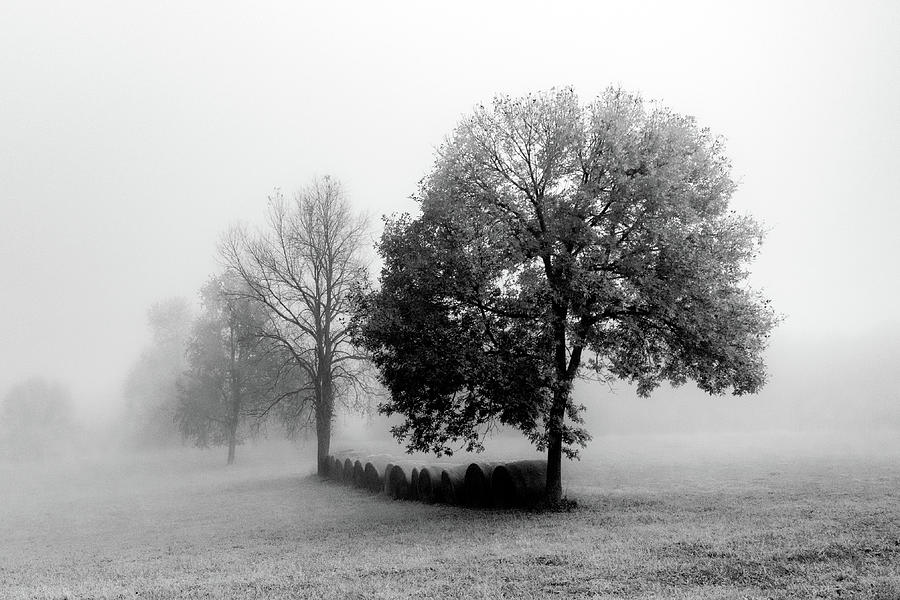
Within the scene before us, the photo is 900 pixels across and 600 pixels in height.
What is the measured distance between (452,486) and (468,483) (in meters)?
0.67

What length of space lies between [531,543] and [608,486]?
39.1 feet

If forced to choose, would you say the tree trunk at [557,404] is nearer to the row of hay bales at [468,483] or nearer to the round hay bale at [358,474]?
the row of hay bales at [468,483]

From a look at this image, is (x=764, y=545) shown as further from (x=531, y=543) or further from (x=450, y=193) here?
(x=450, y=193)

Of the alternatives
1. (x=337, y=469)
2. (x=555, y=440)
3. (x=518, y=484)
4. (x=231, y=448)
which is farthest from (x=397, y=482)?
(x=231, y=448)

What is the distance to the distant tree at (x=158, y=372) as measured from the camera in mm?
66938

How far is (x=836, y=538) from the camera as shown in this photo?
1112 centimetres

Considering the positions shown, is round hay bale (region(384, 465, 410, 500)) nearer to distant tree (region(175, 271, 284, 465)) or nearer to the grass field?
the grass field

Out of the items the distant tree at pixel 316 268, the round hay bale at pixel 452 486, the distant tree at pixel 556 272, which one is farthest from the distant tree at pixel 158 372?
the distant tree at pixel 556 272

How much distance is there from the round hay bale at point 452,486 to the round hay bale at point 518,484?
4.12 ft

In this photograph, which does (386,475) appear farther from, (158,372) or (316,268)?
(158,372)

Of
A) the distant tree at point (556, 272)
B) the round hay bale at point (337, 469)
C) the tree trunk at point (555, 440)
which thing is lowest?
the round hay bale at point (337, 469)

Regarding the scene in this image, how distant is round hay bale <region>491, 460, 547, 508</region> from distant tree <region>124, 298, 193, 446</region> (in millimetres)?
54891

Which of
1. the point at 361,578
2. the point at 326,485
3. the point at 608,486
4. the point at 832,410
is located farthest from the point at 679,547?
the point at 832,410

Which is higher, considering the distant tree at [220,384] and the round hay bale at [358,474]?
the distant tree at [220,384]
